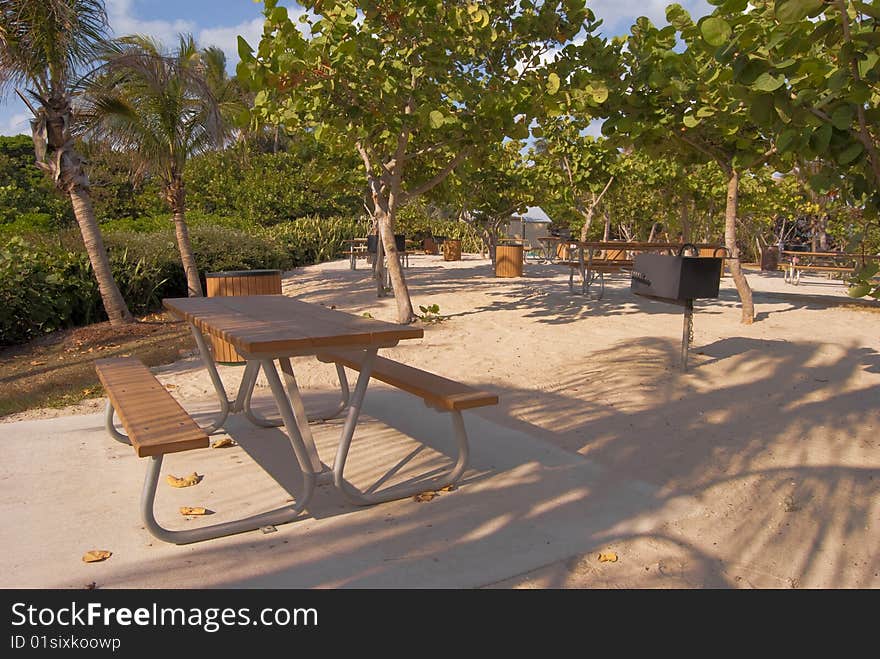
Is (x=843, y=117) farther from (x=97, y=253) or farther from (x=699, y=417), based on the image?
(x=97, y=253)

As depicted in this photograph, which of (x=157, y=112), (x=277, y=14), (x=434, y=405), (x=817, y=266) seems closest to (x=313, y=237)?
(x=157, y=112)

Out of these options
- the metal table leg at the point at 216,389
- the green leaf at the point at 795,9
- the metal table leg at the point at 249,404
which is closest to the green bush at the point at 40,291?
the metal table leg at the point at 216,389

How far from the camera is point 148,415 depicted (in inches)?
112

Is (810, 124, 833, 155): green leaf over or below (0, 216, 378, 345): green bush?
over

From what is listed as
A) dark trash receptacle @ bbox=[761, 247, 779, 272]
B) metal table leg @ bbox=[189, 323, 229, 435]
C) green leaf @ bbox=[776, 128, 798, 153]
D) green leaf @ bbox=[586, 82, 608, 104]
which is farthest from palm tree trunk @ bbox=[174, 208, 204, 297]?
dark trash receptacle @ bbox=[761, 247, 779, 272]

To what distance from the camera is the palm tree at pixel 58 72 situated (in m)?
7.59

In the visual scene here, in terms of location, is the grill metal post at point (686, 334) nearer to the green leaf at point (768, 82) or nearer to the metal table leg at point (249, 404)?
the metal table leg at point (249, 404)

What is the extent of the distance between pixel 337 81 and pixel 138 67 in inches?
183

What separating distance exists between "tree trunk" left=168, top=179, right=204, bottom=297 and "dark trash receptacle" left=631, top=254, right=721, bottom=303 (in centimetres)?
743

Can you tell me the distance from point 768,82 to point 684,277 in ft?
10.8

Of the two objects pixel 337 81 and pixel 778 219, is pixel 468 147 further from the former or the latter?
pixel 778 219

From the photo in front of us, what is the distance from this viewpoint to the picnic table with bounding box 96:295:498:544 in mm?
2568

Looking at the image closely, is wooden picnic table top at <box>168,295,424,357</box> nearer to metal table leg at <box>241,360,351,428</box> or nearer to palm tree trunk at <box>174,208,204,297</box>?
metal table leg at <box>241,360,351,428</box>

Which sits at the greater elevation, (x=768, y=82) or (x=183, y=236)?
(x=768, y=82)
